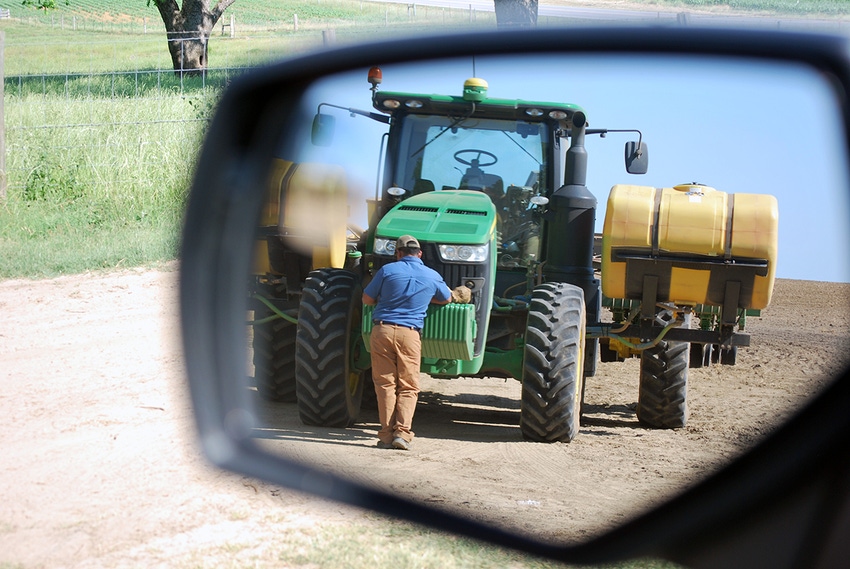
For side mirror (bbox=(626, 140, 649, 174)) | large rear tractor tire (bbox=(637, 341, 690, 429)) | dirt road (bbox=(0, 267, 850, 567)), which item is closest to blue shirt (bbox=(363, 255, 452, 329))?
dirt road (bbox=(0, 267, 850, 567))

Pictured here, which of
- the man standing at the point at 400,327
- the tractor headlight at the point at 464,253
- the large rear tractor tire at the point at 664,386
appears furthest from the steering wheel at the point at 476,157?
the large rear tractor tire at the point at 664,386

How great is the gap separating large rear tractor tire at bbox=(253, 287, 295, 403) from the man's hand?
193 cm

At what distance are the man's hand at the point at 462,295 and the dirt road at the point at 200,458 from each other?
0.98 metres

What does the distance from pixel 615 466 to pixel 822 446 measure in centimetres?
416

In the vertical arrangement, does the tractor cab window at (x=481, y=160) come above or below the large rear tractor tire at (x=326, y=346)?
above

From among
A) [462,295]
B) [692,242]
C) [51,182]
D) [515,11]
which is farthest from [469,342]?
[51,182]

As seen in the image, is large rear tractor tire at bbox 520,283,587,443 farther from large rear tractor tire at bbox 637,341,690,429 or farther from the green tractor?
large rear tractor tire at bbox 637,341,690,429

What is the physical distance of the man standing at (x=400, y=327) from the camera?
607 cm

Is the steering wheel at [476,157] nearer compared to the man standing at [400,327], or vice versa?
the man standing at [400,327]

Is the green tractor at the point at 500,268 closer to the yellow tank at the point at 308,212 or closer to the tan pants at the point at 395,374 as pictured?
the yellow tank at the point at 308,212

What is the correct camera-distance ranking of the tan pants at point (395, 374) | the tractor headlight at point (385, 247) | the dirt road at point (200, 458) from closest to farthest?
1. the dirt road at point (200, 458)
2. the tan pants at point (395, 374)
3. the tractor headlight at point (385, 247)

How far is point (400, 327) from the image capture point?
6.14 meters

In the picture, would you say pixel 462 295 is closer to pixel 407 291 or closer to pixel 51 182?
pixel 407 291

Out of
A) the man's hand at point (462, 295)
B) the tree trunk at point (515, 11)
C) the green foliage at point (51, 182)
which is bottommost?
the green foliage at point (51, 182)
